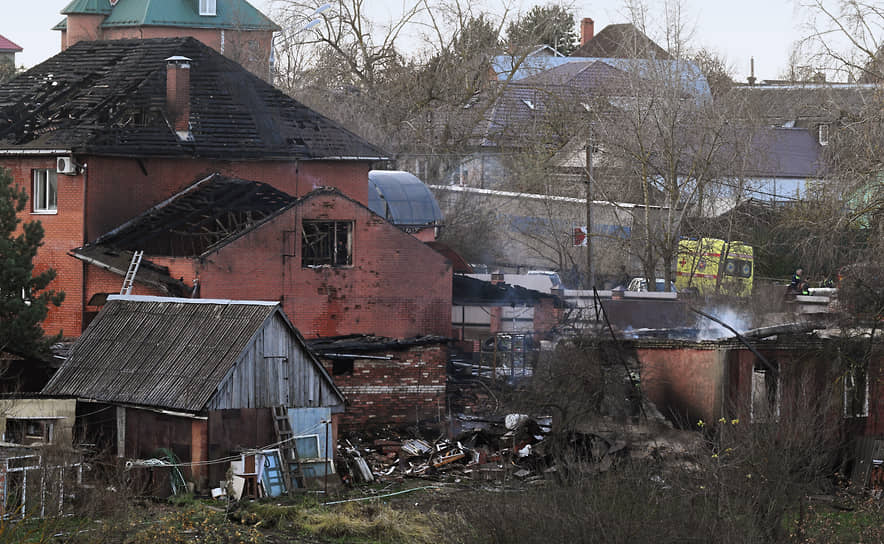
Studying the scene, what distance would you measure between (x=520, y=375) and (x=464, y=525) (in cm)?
1524

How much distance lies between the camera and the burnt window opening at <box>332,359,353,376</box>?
2923 cm

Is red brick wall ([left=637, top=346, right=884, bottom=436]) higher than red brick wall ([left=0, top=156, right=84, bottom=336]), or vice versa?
red brick wall ([left=0, top=156, right=84, bottom=336])

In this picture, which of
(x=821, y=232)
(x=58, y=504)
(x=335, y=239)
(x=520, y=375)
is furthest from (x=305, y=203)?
(x=58, y=504)

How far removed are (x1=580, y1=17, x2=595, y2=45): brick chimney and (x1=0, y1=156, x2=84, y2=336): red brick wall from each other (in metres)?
68.9

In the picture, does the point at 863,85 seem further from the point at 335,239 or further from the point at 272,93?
the point at 272,93

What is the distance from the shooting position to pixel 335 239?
103ft

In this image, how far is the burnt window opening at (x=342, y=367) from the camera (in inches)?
1151

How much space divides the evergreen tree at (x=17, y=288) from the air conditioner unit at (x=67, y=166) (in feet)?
19.8

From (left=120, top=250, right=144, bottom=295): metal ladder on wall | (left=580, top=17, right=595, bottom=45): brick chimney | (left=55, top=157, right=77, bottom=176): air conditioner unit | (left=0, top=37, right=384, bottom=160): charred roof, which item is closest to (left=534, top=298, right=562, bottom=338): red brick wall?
(left=0, top=37, right=384, bottom=160): charred roof

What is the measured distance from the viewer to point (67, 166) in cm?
3244

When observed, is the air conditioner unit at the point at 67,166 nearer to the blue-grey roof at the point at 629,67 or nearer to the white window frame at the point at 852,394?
the white window frame at the point at 852,394

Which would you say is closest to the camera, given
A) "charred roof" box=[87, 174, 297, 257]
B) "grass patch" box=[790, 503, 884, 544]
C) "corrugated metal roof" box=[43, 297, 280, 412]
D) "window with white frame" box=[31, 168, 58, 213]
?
"grass patch" box=[790, 503, 884, 544]

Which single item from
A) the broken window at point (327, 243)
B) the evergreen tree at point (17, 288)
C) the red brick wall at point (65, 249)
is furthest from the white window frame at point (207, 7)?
the evergreen tree at point (17, 288)

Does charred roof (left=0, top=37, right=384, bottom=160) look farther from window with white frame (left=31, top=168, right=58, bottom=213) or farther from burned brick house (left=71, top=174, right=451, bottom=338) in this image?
burned brick house (left=71, top=174, right=451, bottom=338)
